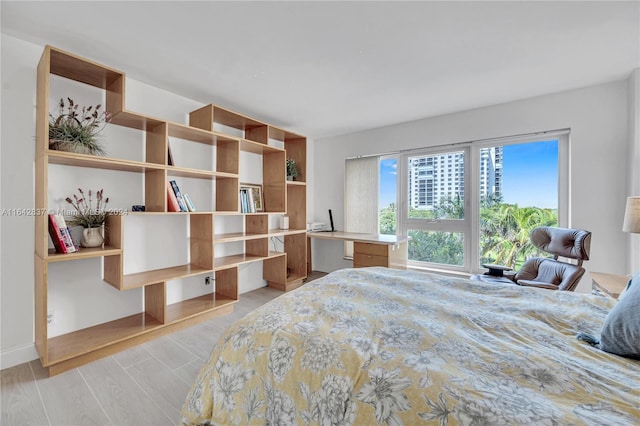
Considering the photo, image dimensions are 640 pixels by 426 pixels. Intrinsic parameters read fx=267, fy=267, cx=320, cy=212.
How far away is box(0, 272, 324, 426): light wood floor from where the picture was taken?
1.47 m

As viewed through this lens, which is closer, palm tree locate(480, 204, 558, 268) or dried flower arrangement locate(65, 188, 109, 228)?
dried flower arrangement locate(65, 188, 109, 228)

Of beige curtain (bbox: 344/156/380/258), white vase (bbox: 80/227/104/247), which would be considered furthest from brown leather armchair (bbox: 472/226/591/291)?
white vase (bbox: 80/227/104/247)

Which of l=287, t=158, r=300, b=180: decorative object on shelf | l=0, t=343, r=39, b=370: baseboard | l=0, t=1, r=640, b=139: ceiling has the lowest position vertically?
l=0, t=343, r=39, b=370: baseboard

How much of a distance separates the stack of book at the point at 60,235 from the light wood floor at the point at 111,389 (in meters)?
0.85

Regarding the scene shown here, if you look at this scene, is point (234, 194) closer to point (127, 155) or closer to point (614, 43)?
point (127, 155)

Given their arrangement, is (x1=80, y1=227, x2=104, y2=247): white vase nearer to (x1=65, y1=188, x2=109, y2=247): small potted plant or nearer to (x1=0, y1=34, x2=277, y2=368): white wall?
(x1=65, y1=188, x2=109, y2=247): small potted plant

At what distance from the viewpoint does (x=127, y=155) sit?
96.8 inches

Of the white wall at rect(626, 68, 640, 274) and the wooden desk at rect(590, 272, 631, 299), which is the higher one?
the white wall at rect(626, 68, 640, 274)

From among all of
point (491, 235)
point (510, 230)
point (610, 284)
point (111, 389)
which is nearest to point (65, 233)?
point (111, 389)

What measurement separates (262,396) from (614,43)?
319 centimetres

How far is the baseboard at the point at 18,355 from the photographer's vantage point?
73.5 inches

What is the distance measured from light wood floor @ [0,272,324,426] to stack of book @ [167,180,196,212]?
3.86 feet

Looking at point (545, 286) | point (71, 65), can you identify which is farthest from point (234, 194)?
point (545, 286)

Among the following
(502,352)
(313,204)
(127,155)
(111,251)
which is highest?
(127,155)
